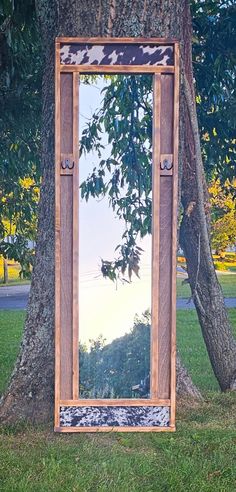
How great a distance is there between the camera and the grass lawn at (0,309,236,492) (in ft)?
11.8

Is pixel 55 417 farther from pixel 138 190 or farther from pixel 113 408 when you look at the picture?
pixel 138 190

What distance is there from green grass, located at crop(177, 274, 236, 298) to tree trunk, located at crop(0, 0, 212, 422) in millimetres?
14736

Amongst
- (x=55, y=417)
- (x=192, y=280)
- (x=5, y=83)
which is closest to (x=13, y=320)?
(x=5, y=83)

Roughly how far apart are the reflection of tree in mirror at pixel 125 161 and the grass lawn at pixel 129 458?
3.84 feet

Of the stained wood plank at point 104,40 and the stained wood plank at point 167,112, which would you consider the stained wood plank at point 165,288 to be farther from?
the stained wood plank at point 104,40

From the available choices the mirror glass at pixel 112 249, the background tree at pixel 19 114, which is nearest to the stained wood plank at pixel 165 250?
the mirror glass at pixel 112 249

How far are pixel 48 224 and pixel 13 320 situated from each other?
399 inches

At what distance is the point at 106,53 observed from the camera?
4.27m

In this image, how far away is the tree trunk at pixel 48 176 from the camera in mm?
4512

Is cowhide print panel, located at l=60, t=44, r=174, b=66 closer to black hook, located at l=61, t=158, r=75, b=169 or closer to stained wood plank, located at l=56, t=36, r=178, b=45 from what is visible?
stained wood plank, located at l=56, t=36, r=178, b=45

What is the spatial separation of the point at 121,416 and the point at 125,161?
1.83 meters

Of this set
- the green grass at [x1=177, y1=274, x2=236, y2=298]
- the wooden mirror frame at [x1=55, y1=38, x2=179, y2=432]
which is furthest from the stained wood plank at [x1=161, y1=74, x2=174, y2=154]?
the green grass at [x1=177, y1=274, x2=236, y2=298]

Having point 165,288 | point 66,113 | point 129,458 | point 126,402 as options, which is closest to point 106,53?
point 66,113

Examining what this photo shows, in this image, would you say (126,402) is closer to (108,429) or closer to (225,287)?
(108,429)
